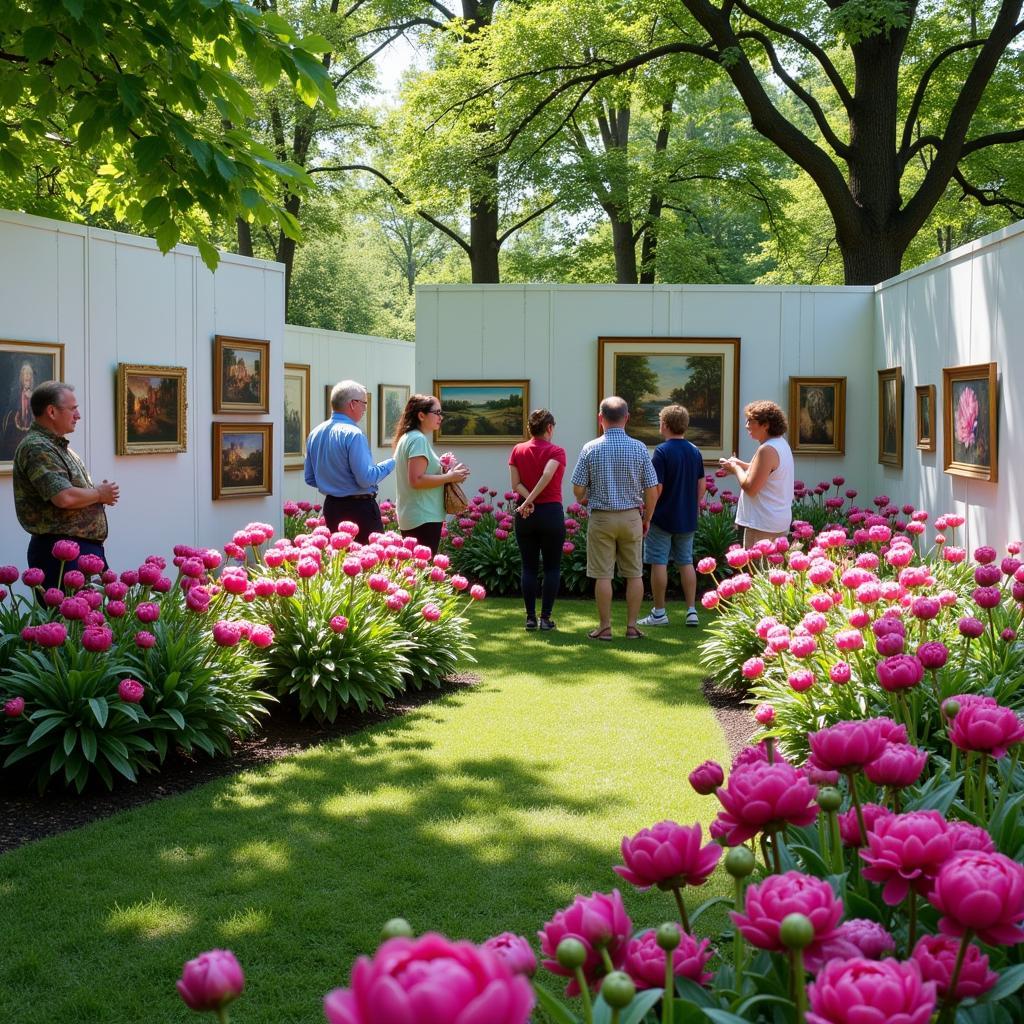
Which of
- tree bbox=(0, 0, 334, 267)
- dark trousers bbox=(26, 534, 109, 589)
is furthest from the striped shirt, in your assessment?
dark trousers bbox=(26, 534, 109, 589)

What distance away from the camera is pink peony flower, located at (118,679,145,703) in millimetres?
5848

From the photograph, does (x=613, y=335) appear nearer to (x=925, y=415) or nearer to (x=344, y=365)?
(x=925, y=415)

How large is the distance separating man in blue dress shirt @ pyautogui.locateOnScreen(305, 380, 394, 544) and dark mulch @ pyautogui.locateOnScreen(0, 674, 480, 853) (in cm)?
185

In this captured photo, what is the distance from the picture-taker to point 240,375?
12234 millimetres

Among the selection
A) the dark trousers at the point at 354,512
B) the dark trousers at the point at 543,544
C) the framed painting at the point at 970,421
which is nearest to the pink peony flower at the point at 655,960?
the dark trousers at the point at 354,512

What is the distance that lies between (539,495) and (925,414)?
4.67 meters

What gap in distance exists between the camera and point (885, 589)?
17.0 feet

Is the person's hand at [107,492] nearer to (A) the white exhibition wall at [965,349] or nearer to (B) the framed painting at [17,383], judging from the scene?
(B) the framed painting at [17,383]

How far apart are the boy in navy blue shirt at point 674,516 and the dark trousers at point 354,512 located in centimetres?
286

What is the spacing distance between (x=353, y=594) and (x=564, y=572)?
19.7 ft

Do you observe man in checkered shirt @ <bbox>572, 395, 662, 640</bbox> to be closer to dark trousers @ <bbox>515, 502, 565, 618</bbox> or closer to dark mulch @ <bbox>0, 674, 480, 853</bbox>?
dark trousers @ <bbox>515, 502, 565, 618</bbox>

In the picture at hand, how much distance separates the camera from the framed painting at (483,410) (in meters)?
16.1

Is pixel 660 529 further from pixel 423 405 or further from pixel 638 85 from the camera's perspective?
pixel 638 85

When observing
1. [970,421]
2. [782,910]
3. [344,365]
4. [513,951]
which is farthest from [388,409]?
[513,951]
